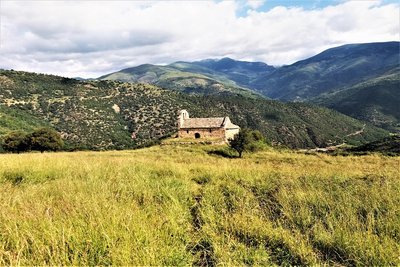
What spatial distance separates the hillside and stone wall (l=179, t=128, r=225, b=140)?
3752cm

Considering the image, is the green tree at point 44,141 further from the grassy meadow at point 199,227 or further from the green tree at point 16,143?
the grassy meadow at point 199,227

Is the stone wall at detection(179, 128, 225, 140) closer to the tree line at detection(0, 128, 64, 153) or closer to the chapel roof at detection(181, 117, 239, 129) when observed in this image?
the chapel roof at detection(181, 117, 239, 129)

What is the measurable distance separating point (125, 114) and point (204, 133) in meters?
86.2

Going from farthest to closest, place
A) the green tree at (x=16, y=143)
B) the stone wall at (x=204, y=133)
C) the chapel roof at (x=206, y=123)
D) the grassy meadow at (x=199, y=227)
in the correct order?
1. the chapel roof at (x=206, y=123)
2. the stone wall at (x=204, y=133)
3. the green tree at (x=16, y=143)
4. the grassy meadow at (x=199, y=227)

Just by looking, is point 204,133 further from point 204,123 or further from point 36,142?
point 36,142

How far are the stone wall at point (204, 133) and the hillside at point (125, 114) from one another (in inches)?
1477

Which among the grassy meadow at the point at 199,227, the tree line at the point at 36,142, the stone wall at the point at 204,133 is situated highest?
the grassy meadow at the point at 199,227

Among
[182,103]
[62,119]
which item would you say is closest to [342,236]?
[62,119]

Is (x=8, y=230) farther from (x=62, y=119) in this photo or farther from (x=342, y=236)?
(x=62, y=119)

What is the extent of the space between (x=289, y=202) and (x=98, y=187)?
3.98m

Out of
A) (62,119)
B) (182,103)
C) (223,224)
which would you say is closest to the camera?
(223,224)

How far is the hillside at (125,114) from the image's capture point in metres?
121

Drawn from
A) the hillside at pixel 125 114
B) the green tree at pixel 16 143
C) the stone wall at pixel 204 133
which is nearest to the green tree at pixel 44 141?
the green tree at pixel 16 143

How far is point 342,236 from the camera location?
179 inches
